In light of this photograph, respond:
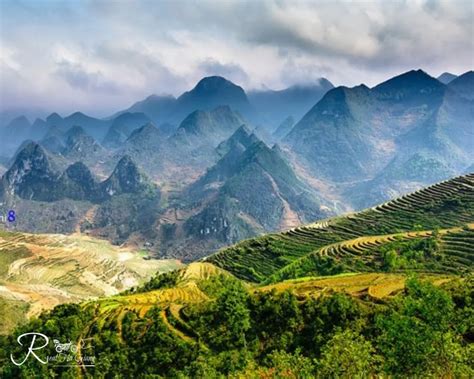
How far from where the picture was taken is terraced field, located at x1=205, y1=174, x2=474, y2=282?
106 metres

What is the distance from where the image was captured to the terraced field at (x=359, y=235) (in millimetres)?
106250

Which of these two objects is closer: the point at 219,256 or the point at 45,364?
the point at 45,364

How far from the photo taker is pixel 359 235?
124 m

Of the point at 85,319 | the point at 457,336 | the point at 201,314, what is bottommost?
the point at 85,319

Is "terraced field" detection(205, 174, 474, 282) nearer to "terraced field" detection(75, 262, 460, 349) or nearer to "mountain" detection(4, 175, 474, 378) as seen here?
"mountain" detection(4, 175, 474, 378)

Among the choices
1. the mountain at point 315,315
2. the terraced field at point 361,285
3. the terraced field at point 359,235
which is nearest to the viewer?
the mountain at point 315,315

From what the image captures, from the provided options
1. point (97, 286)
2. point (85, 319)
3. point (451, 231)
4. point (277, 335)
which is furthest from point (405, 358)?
point (97, 286)

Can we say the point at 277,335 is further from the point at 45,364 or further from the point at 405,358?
the point at 45,364

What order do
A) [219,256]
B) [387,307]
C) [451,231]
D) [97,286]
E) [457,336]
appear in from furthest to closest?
[97,286] → [219,256] → [451,231] → [387,307] → [457,336]

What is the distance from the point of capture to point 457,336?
4141 centimetres

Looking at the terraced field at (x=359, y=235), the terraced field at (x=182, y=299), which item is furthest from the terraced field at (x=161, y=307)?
the terraced field at (x=359, y=235)

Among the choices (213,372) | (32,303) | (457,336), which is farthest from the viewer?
(32,303)

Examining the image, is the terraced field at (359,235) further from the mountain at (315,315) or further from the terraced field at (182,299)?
the terraced field at (182,299)

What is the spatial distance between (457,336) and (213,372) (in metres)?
23.9
